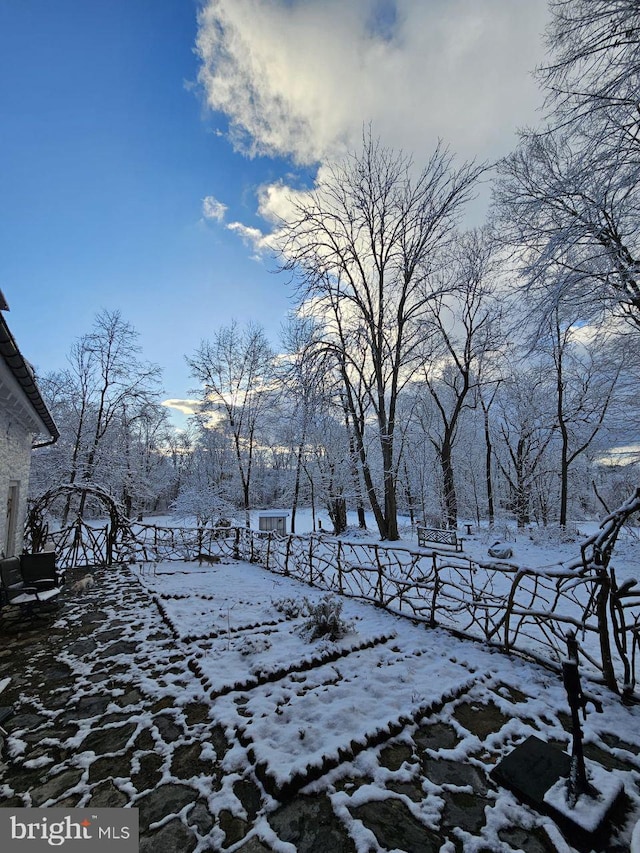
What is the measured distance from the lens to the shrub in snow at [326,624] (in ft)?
14.2

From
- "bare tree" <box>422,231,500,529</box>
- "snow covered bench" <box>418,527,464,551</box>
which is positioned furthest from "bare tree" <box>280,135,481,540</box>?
"bare tree" <box>422,231,500,529</box>

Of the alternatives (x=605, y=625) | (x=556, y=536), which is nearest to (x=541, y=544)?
(x=556, y=536)

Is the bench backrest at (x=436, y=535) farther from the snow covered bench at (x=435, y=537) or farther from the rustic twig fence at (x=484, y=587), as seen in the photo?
the rustic twig fence at (x=484, y=587)

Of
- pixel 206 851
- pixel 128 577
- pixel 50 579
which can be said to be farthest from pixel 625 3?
pixel 128 577

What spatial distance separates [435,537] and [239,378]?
13667mm

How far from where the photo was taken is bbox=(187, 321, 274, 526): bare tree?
2022cm

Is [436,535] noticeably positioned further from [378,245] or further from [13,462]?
[13,462]

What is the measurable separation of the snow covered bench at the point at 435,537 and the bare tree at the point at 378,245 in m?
1.76

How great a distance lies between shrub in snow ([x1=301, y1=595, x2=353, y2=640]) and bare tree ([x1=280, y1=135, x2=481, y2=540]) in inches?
298

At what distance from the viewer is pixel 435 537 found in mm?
13992

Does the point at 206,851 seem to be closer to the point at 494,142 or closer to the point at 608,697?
the point at 608,697

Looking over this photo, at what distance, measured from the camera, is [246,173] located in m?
8.41

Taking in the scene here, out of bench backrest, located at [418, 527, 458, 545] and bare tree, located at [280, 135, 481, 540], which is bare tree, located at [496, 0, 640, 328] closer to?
bare tree, located at [280, 135, 481, 540]

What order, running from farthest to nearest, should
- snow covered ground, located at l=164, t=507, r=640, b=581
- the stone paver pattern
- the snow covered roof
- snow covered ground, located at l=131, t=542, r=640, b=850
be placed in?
snow covered ground, located at l=164, t=507, r=640, b=581 < the snow covered roof < snow covered ground, located at l=131, t=542, r=640, b=850 < the stone paver pattern
